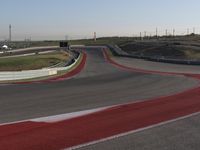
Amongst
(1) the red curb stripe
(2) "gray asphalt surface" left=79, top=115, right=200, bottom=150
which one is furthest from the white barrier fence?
(2) "gray asphalt surface" left=79, top=115, right=200, bottom=150

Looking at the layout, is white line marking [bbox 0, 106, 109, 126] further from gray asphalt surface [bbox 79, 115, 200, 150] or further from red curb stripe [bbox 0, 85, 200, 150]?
gray asphalt surface [bbox 79, 115, 200, 150]

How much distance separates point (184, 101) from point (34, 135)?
25.4 feet

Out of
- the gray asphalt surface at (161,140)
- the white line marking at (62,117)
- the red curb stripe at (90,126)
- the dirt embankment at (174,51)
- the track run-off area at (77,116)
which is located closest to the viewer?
the gray asphalt surface at (161,140)

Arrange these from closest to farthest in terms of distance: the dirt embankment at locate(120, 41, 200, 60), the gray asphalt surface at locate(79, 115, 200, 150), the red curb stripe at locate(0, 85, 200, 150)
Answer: the gray asphalt surface at locate(79, 115, 200, 150)
the red curb stripe at locate(0, 85, 200, 150)
the dirt embankment at locate(120, 41, 200, 60)

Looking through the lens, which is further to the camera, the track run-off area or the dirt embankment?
the dirt embankment

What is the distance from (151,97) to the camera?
17.3m

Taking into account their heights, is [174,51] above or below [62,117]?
above

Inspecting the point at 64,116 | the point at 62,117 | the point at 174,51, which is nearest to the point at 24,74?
the point at 64,116

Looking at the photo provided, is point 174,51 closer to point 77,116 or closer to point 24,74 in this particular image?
point 24,74

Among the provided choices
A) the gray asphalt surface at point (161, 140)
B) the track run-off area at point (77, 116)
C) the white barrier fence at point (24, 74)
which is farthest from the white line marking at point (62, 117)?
the white barrier fence at point (24, 74)

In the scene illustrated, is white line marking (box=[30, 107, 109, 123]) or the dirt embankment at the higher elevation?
the dirt embankment

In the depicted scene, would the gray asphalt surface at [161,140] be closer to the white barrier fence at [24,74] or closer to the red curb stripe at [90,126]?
the red curb stripe at [90,126]

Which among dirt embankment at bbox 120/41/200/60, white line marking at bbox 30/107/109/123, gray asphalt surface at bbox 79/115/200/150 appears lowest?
white line marking at bbox 30/107/109/123

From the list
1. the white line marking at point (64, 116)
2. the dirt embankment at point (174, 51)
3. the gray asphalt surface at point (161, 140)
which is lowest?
the white line marking at point (64, 116)
